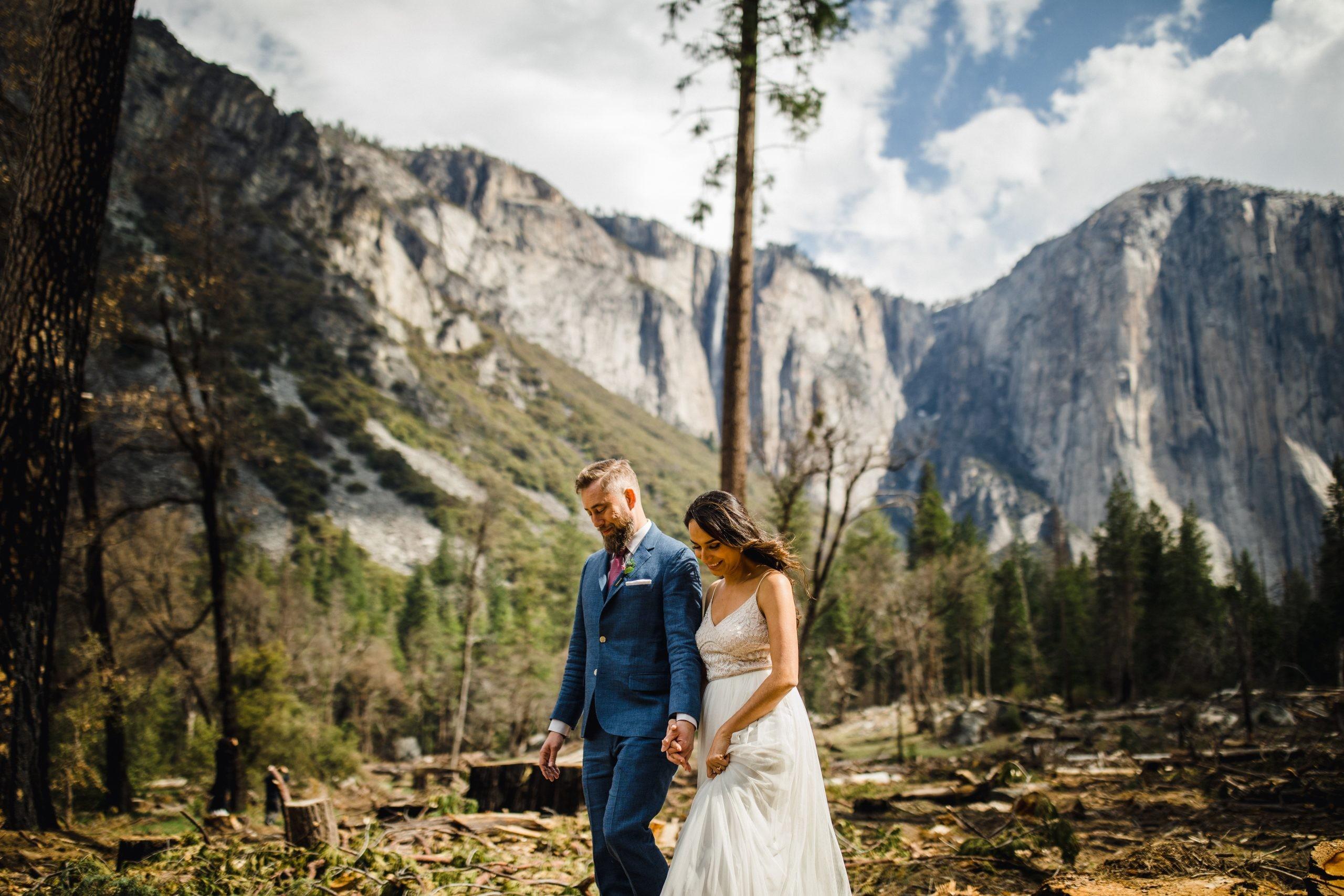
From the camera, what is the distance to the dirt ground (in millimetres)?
3818

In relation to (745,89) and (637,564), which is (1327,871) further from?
(745,89)

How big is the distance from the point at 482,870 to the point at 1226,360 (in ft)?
549

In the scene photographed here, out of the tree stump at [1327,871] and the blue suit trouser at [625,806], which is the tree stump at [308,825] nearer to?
the blue suit trouser at [625,806]

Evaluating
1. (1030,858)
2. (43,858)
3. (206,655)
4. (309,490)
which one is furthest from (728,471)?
(309,490)

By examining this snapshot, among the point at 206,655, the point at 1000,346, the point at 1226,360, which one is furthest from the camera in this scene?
the point at 1000,346

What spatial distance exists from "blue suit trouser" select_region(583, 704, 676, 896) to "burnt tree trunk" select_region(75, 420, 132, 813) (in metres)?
9.83

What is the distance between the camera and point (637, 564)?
126 inches

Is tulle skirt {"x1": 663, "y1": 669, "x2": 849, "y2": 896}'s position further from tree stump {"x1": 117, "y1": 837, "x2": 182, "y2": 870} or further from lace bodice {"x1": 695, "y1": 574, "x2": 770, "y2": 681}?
tree stump {"x1": 117, "y1": 837, "x2": 182, "y2": 870}

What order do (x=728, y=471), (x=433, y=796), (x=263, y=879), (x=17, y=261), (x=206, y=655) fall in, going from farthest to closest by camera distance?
(x=206, y=655), (x=728, y=471), (x=433, y=796), (x=17, y=261), (x=263, y=879)

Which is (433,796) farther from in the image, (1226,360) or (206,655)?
(1226,360)

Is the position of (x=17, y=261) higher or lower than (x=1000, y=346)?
lower

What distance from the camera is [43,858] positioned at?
13.8 feet

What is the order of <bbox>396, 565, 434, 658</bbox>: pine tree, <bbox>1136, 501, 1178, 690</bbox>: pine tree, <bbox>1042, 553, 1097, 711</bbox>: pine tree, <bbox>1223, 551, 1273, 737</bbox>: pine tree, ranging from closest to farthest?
<bbox>1223, 551, 1273, 737</bbox>: pine tree
<bbox>1136, 501, 1178, 690</bbox>: pine tree
<bbox>1042, 553, 1097, 711</bbox>: pine tree
<bbox>396, 565, 434, 658</bbox>: pine tree

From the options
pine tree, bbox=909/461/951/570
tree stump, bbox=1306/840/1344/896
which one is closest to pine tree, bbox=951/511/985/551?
pine tree, bbox=909/461/951/570
